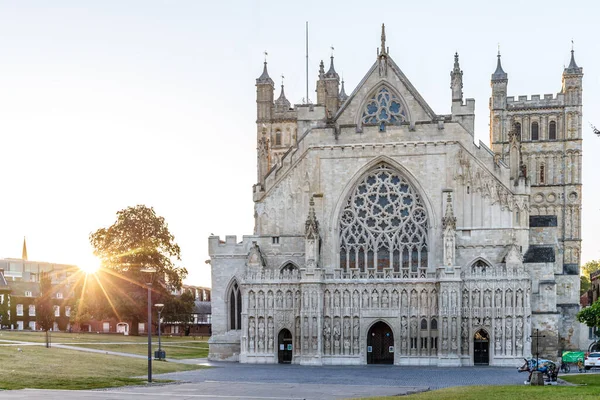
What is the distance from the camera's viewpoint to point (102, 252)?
86500 mm

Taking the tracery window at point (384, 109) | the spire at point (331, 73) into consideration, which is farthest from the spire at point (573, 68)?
the tracery window at point (384, 109)

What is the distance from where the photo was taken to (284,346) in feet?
211

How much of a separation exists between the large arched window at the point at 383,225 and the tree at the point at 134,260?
2432 cm

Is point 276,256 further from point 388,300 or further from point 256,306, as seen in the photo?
point 388,300

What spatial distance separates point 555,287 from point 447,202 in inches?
372

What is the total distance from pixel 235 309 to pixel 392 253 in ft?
42.7

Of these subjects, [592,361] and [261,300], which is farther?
[261,300]

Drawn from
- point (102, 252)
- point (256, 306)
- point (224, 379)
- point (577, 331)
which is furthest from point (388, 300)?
point (102, 252)

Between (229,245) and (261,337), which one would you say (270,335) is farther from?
(229,245)

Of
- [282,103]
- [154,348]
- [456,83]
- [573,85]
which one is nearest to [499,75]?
[573,85]

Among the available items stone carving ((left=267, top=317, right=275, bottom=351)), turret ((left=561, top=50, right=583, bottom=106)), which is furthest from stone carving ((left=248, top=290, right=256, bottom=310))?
turret ((left=561, top=50, right=583, bottom=106))

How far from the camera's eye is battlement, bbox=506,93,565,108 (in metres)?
94.4

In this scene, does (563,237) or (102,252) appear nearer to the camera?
(102,252)

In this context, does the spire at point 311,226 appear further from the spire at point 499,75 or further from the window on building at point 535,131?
the spire at point 499,75
